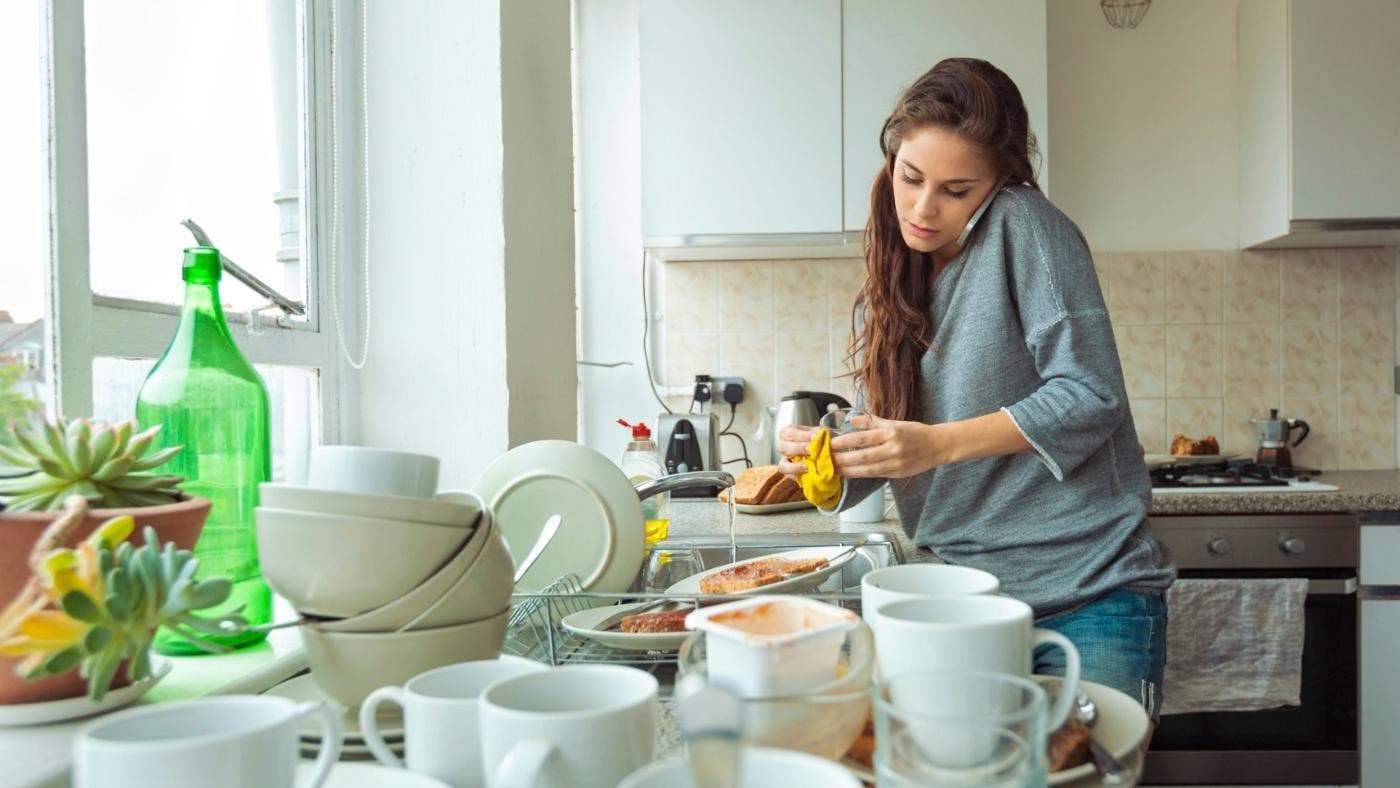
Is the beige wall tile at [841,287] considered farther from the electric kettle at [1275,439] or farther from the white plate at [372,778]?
the white plate at [372,778]

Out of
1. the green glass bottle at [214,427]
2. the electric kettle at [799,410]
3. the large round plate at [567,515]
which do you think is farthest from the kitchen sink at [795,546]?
the electric kettle at [799,410]

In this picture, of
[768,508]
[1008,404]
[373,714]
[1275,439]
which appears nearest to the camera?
[373,714]

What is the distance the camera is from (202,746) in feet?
1.30

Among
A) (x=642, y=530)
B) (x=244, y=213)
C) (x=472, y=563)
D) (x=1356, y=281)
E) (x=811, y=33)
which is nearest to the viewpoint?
(x=472, y=563)

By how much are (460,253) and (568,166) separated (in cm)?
50

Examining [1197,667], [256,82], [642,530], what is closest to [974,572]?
[642,530]

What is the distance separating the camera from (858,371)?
1.49 meters

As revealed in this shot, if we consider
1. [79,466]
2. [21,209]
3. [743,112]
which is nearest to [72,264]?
[21,209]

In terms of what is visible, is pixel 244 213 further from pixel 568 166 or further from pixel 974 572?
pixel 974 572

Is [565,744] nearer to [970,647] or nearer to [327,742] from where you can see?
[327,742]

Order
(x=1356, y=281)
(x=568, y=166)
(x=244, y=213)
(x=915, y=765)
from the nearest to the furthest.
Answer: (x=915, y=765), (x=244, y=213), (x=568, y=166), (x=1356, y=281)

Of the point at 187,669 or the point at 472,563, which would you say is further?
the point at 187,669

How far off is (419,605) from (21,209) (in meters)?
0.53

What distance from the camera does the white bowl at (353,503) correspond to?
0.61 m
